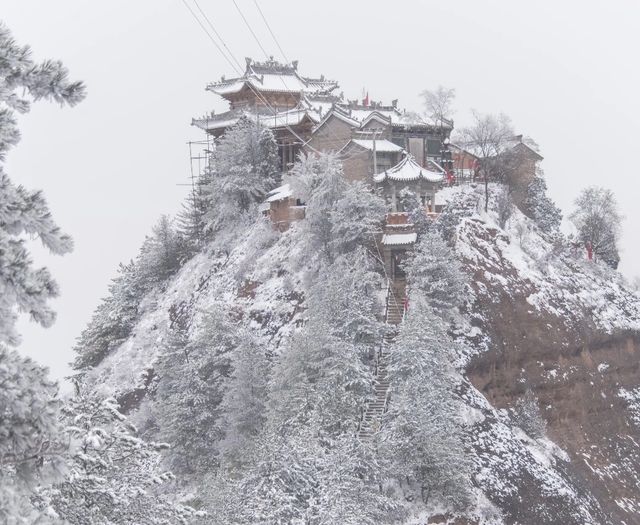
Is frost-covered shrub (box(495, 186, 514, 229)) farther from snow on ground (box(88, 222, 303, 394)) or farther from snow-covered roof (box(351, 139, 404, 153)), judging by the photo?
snow on ground (box(88, 222, 303, 394))

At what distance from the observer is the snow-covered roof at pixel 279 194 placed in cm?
3841

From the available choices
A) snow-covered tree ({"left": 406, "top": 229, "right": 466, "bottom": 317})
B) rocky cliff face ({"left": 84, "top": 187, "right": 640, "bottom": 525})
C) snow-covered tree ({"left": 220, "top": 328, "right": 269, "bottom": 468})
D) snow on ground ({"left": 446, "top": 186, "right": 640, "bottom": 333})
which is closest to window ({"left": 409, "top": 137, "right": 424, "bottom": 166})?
snow on ground ({"left": 446, "top": 186, "right": 640, "bottom": 333})

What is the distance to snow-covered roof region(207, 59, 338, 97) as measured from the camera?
49719mm

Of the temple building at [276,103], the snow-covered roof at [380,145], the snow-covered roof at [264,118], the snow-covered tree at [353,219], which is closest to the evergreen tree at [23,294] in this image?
the snow-covered tree at [353,219]

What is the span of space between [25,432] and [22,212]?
2.22 metres

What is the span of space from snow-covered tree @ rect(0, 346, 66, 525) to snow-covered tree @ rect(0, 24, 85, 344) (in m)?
0.49

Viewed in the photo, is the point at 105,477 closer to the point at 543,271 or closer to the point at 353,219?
the point at 353,219

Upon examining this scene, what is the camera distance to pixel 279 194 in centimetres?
3909

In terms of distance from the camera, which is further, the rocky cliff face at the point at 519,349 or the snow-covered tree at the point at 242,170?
the snow-covered tree at the point at 242,170

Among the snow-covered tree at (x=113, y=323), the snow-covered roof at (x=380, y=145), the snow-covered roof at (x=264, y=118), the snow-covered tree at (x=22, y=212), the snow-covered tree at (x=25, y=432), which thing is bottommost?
the snow-covered tree at (x=25, y=432)

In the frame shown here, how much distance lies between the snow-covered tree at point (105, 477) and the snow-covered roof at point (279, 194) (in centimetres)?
2515

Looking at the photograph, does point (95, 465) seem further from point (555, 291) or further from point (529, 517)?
point (555, 291)

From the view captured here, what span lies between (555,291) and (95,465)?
2766 cm

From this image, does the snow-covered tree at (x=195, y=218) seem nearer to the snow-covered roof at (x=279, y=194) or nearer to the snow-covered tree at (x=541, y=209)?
the snow-covered roof at (x=279, y=194)
